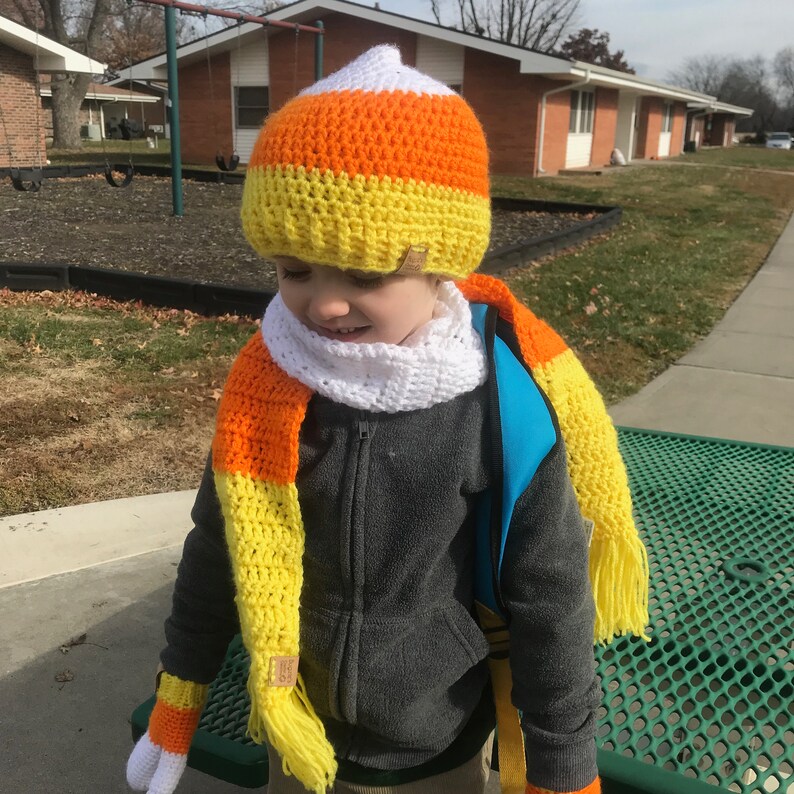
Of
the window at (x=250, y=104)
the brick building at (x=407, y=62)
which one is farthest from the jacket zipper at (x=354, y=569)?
the window at (x=250, y=104)

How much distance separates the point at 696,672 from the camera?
1.79 m

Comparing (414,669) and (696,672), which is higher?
(414,669)

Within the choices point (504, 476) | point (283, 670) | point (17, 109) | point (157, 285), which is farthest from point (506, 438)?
point (17, 109)

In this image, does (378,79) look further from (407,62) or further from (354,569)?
(407,62)

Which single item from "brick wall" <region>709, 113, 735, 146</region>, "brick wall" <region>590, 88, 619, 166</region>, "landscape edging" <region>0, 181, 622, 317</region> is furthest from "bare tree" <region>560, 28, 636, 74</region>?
"landscape edging" <region>0, 181, 622, 317</region>

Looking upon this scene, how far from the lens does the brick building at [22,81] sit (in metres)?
19.2

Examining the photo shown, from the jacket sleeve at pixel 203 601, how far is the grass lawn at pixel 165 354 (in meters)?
2.17

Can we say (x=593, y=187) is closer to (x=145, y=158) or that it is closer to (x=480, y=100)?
(x=480, y=100)

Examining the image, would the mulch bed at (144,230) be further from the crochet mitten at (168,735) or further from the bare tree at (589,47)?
the bare tree at (589,47)

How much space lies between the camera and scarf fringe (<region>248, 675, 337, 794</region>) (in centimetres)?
126

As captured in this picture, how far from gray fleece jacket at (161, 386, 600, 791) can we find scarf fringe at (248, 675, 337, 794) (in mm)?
61

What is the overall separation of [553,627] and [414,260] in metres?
0.60

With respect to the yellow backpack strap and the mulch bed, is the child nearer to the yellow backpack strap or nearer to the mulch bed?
the yellow backpack strap

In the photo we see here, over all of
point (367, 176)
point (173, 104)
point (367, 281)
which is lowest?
point (367, 281)
